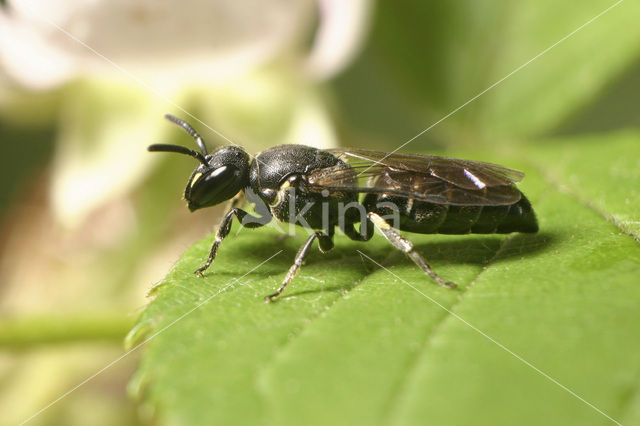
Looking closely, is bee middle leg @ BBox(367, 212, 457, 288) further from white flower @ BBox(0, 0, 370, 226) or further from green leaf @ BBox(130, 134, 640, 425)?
white flower @ BBox(0, 0, 370, 226)

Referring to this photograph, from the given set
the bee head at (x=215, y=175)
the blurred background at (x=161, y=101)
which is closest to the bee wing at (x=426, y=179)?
the bee head at (x=215, y=175)

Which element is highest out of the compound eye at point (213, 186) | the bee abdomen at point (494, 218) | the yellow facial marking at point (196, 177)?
the yellow facial marking at point (196, 177)

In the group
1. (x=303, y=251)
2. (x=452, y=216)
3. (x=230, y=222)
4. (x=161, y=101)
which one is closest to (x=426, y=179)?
(x=452, y=216)

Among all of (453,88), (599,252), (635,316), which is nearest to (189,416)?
(635,316)

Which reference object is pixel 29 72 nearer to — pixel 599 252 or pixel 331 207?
pixel 331 207

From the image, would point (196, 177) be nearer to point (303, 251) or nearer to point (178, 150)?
point (178, 150)

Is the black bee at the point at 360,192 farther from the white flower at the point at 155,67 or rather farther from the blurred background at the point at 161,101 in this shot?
the white flower at the point at 155,67
